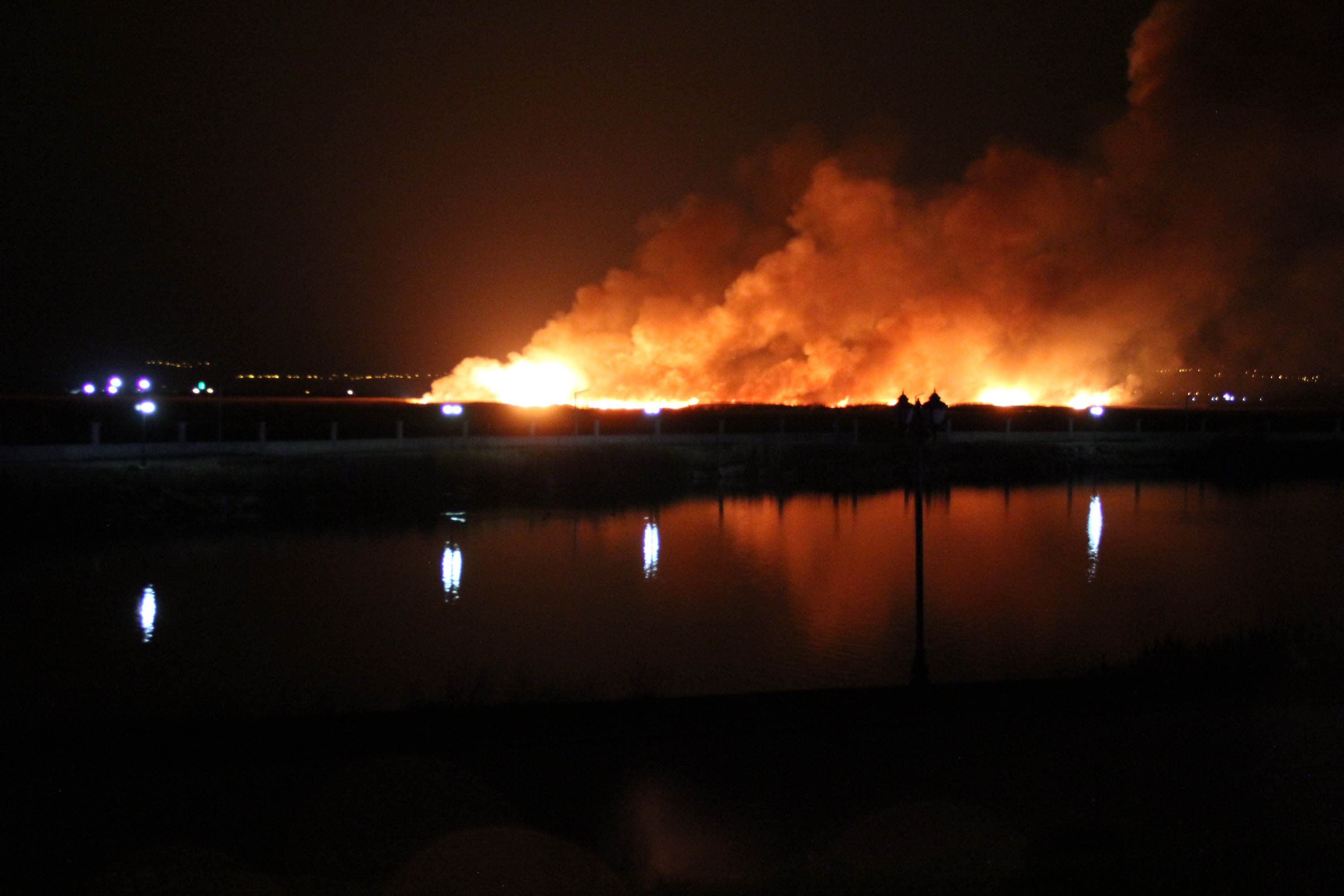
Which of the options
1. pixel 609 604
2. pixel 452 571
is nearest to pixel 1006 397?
pixel 452 571

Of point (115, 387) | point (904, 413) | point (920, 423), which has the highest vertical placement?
point (115, 387)

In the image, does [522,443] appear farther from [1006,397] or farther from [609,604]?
[1006,397]

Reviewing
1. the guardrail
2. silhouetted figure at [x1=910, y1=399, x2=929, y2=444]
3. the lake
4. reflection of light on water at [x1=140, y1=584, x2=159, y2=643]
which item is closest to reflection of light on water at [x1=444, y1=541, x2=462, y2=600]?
the lake

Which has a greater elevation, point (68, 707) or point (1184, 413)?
point (1184, 413)

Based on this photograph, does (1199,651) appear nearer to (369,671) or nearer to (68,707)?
(369,671)

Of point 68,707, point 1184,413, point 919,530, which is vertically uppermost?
point 1184,413

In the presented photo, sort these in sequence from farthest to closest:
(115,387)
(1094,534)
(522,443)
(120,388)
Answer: (120,388), (115,387), (522,443), (1094,534)

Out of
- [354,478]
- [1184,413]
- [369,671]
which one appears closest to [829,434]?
[354,478]

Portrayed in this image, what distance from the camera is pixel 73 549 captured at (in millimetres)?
28594

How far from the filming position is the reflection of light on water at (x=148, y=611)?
19728 mm

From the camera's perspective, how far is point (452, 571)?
26219 millimetres

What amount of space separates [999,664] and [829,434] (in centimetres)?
3463

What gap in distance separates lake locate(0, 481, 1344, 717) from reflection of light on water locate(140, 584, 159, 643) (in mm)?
57

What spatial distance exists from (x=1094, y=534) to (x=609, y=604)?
55.9 ft
